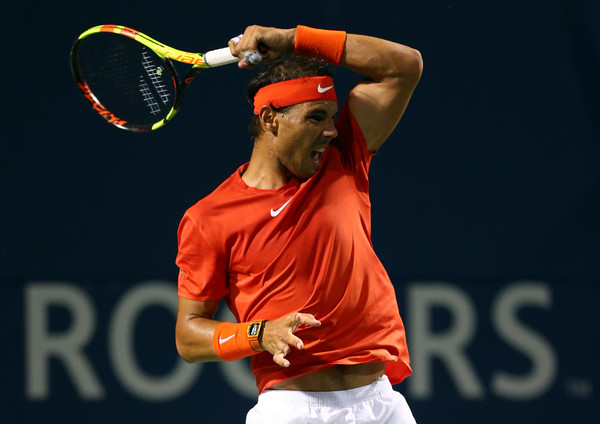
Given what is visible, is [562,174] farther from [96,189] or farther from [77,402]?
[77,402]

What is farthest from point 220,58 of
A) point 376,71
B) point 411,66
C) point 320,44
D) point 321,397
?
point 321,397

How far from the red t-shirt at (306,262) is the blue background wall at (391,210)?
1.62 metres

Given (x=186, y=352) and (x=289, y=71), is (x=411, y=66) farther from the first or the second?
(x=186, y=352)

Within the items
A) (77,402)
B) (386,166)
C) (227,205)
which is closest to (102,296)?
(77,402)

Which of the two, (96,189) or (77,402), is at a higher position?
(96,189)

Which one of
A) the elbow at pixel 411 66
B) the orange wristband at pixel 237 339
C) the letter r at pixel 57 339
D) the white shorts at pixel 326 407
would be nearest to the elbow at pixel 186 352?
the orange wristband at pixel 237 339

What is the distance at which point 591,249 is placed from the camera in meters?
4.34

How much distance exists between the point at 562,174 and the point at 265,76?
2.06 meters

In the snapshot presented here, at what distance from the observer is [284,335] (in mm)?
2420

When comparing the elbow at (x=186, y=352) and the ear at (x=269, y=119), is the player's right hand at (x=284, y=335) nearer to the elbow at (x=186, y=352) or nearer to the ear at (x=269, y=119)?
the elbow at (x=186, y=352)

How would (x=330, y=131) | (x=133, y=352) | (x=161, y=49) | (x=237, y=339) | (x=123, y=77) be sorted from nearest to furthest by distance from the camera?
(x=237, y=339) < (x=330, y=131) < (x=161, y=49) < (x=123, y=77) < (x=133, y=352)

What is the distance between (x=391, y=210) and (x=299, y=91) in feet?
5.79

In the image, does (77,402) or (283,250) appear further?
(77,402)

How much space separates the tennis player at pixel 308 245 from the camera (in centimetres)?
268
